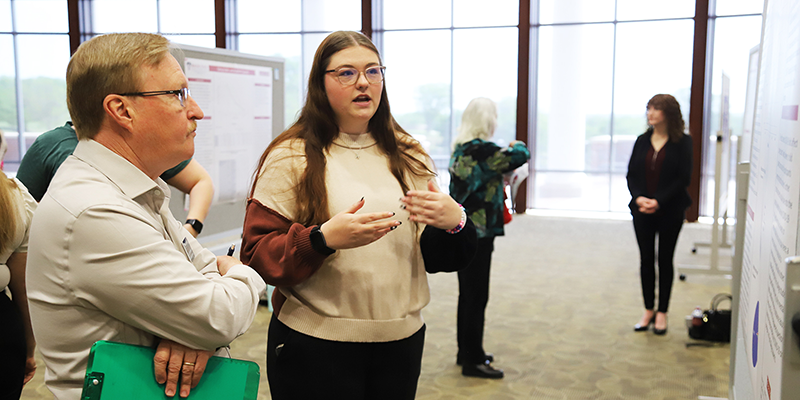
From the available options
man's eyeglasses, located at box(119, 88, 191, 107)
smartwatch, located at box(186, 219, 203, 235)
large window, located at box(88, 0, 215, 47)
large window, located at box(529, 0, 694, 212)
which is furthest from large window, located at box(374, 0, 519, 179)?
man's eyeglasses, located at box(119, 88, 191, 107)

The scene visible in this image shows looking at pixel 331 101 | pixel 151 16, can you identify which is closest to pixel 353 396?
pixel 331 101

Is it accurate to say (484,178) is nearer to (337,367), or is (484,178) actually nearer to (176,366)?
(337,367)

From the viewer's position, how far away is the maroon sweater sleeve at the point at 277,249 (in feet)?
5.43

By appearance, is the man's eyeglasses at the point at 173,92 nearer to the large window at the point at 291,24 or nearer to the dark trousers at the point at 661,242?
the dark trousers at the point at 661,242

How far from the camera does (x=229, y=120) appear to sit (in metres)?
4.42

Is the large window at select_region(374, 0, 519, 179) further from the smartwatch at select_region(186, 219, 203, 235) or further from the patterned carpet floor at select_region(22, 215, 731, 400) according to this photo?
the smartwatch at select_region(186, 219, 203, 235)

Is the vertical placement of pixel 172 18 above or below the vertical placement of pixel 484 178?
above

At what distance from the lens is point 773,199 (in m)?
1.50

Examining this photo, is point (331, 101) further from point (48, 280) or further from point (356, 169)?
point (48, 280)

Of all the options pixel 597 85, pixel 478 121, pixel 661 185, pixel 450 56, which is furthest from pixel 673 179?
pixel 450 56

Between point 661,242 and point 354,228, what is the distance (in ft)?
11.2

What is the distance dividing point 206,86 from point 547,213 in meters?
7.86

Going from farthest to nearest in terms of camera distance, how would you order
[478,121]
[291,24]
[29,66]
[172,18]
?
[29,66], [172,18], [291,24], [478,121]

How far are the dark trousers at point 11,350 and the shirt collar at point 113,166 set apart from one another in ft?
3.19
